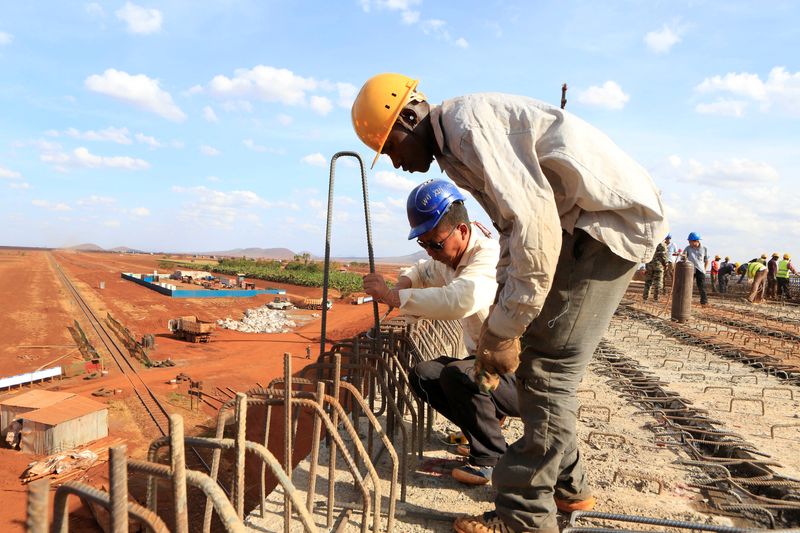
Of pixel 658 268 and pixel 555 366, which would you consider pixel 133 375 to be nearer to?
pixel 555 366

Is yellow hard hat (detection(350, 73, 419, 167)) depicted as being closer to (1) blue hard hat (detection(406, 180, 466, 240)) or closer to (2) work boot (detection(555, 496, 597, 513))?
(1) blue hard hat (detection(406, 180, 466, 240))

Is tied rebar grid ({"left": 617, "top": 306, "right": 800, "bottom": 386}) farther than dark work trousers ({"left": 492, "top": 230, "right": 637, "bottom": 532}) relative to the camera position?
Yes

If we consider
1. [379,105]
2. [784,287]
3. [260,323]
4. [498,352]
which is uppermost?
[379,105]

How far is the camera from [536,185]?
199cm

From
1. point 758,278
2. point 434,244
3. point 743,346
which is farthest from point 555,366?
point 758,278

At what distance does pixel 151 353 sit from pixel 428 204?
33.9 feet

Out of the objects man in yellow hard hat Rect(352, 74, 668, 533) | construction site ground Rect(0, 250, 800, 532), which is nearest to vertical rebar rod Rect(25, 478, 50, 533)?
man in yellow hard hat Rect(352, 74, 668, 533)

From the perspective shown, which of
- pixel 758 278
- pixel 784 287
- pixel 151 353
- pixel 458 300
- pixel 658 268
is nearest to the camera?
pixel 458 300

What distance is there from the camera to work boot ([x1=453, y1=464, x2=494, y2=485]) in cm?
313

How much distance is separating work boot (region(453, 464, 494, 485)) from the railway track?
71.7 inches

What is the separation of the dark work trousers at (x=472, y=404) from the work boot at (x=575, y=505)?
0.45 m

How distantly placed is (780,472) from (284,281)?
1221 inches

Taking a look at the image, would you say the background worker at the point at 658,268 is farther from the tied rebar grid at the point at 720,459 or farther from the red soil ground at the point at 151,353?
the tied rebar grid at the point at 720,459

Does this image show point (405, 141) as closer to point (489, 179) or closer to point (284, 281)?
point (489, 179)
